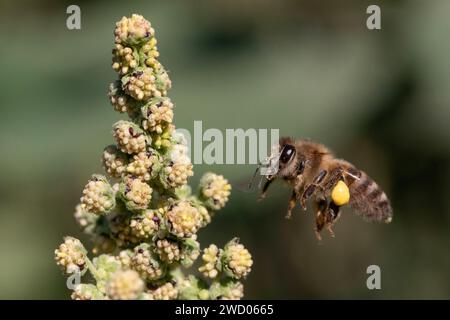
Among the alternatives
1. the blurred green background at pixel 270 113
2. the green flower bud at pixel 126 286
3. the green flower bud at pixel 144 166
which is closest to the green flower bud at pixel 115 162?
the green flower bud at pixel 144 166

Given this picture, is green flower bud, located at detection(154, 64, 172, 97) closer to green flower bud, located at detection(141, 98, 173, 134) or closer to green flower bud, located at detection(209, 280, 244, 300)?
green flower bud, located at detection(141, 98, 173, 134)

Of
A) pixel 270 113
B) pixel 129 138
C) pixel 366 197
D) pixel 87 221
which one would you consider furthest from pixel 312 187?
pixel 270 113

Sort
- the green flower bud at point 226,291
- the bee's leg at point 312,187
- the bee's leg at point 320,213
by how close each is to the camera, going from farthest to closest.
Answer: the bee's leg at point 320,213 < the bee's leg at point 312,187 < the green flower bud at point 226,291

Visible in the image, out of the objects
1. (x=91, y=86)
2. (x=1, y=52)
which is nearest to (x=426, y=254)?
(x=91, y=86)

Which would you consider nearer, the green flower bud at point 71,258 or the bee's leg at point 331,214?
the green flower bud at point 71,258

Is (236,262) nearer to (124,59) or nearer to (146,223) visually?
(146,223)

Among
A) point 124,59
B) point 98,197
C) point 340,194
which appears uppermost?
point 124,59

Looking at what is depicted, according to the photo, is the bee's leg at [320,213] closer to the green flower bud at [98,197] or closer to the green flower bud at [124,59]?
the green flower bud at [98,197]
